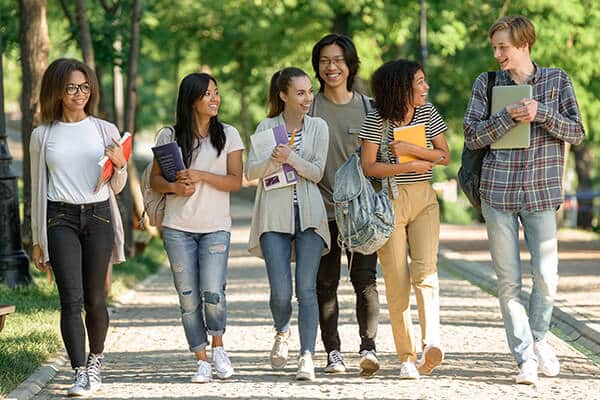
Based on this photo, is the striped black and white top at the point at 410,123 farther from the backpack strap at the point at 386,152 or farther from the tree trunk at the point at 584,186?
the tree trunk at the point at 584,186

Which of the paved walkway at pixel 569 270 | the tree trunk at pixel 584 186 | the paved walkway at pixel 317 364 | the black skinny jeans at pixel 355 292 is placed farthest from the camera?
the tree trunk at pixel 584 186

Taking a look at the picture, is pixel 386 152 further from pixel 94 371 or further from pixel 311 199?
pixel 94 371

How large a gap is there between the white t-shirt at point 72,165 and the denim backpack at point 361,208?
4.81 feet

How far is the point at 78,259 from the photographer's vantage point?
8.19 metres

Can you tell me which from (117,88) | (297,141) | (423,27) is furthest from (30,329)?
(423,27)

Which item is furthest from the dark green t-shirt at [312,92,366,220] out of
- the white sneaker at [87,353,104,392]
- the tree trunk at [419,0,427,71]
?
the tree trunk at [419,0,427,71]

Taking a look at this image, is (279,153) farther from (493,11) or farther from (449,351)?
(493,11)

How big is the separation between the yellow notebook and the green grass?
109 inches

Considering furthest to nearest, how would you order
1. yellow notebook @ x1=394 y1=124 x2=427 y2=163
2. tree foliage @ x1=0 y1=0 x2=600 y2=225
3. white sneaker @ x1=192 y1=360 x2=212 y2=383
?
1. tree foliage @ x1=0 y1=0 x2=600 y2=225
2. white sneaker @ x1=192 y1=360 x2=212 y2=383
3. yellow notebook @ x1=394 y1=124 x2=427 y2=163

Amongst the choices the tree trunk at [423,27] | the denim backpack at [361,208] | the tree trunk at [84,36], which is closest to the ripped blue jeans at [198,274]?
the denim backpack at [361,208]

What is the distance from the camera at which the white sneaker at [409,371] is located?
8.40 meters

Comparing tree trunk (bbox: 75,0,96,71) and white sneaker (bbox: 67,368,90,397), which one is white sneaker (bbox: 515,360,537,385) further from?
tree trunk (bbox: 75,0,96,71)

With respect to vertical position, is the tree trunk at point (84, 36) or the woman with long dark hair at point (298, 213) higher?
the tree trunk at point (84, 36)

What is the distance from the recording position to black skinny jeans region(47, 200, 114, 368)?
320 inches
